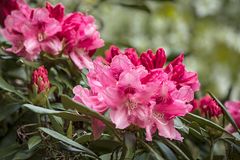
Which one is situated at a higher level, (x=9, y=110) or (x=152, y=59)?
(x=152, y=59)

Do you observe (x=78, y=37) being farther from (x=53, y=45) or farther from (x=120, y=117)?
(x=120, y=117)

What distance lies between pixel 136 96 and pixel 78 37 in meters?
0.28

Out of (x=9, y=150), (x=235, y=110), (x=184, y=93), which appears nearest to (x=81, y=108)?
(x=184, y=93)

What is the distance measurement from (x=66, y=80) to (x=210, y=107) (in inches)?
10.7

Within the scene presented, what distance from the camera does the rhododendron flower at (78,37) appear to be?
0.99 metres

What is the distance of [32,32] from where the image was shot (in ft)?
3.30

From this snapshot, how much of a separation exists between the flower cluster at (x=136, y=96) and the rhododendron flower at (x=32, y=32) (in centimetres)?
22

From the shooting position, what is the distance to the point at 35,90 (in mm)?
899

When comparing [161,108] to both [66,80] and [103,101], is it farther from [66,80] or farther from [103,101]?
[66,80]

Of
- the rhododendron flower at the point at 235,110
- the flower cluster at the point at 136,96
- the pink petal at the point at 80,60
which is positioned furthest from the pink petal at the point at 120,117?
the rhododendron flower at the point at 235,110

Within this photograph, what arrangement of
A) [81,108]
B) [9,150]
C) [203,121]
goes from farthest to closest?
[9,150] < [203,121] < [81,108]

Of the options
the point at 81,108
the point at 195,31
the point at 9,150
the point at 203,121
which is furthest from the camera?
the point at 195,31

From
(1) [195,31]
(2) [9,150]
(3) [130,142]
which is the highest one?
(3) [130,142]

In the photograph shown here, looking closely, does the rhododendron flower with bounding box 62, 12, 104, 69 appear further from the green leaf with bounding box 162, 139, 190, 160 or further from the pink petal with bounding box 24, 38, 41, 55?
the green leaf with bounding box 162, 139, 190, 160
